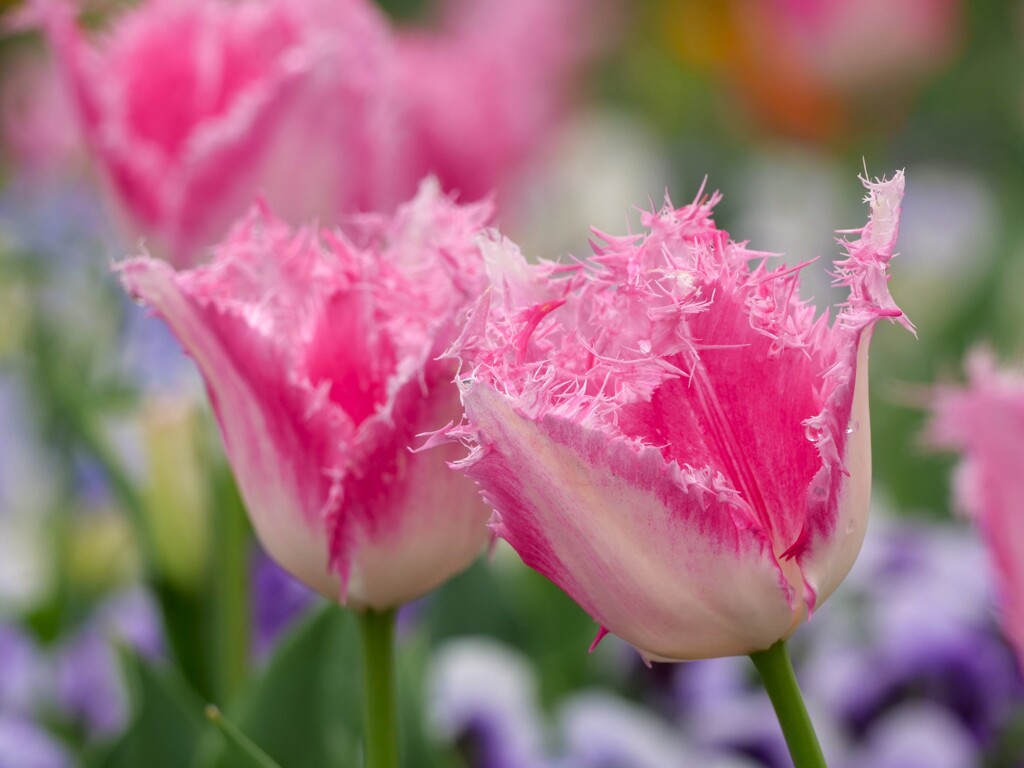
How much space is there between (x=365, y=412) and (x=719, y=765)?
370 mm

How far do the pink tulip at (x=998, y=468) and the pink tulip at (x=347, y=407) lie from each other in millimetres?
142

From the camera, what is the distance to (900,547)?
0.82 metres

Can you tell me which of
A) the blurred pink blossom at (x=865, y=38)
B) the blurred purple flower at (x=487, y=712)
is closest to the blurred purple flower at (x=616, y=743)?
the blurred purple flower at (x=487, y=712)

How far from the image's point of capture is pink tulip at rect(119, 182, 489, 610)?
317 mm

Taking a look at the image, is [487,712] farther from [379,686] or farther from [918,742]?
[379,686]

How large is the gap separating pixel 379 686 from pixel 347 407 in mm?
74

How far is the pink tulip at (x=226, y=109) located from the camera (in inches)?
22.8

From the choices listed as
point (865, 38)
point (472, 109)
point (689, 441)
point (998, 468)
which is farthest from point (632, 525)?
point (865, 38)

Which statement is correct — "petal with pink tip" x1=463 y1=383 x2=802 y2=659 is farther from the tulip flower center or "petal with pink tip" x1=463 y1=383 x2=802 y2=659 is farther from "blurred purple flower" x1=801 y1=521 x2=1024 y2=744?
"blurred purple flower" x1=801 y1=521 x2=1024 y2=744

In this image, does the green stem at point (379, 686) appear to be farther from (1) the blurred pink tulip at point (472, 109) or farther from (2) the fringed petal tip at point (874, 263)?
(1) the blurred pink tulip at point (472, 109)

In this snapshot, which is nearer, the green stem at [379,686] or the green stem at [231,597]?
the green stem at [379,686]

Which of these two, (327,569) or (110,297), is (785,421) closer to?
(327,569)

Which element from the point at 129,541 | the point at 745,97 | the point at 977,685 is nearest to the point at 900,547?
the point at 977,685

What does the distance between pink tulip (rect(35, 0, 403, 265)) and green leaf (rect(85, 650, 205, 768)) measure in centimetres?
19
